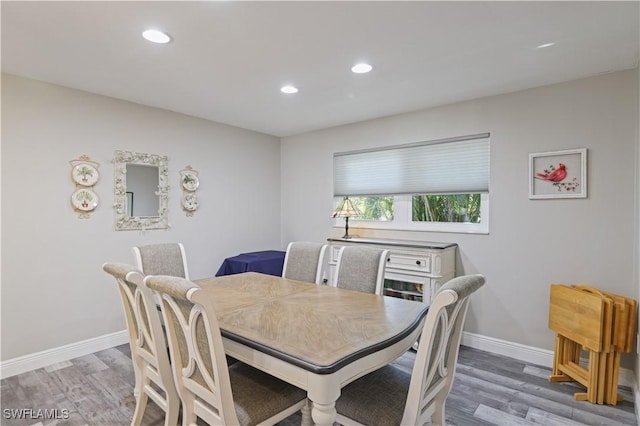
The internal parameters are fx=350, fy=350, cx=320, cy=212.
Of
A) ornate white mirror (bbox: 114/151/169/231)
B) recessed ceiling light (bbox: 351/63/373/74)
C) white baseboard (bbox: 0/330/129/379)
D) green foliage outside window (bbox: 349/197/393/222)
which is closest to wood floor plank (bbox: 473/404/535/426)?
green foliage outside window (bbox: 349/197/393/222)

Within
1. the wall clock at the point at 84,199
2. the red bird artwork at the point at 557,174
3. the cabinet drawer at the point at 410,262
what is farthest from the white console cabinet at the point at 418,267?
the wall clock at the point at 84,199

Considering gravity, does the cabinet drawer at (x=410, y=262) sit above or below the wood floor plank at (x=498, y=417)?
above

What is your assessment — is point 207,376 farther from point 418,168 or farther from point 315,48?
point 418,168

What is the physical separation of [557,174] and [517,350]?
153 cm

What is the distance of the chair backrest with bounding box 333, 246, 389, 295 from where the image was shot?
7.99ft

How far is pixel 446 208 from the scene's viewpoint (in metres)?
3.60

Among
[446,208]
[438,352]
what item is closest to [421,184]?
[446,208]

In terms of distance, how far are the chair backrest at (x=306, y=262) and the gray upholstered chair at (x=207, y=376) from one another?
3.76 ft

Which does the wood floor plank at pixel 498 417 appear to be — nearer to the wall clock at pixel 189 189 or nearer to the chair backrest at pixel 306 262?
the chair backrest at pixel 306 262

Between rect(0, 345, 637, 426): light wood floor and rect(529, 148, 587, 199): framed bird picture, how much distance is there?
4.72 ft

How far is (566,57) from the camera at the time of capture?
2.38 meters

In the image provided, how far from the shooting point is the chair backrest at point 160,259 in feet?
8.60

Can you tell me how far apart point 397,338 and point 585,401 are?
181 cm

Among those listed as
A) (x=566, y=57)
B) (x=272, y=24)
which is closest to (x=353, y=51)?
(x=272, y=24)
